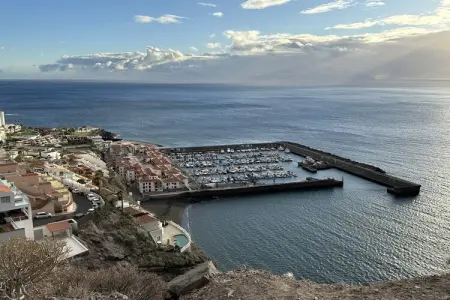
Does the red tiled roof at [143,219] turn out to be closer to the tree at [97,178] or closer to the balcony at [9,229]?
the balcony at [9,229]

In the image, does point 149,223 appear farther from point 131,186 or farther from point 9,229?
point 131,186

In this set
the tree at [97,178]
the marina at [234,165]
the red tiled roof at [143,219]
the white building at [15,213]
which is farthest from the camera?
the marina at [234,165]

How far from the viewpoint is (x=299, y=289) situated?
8.62 metres

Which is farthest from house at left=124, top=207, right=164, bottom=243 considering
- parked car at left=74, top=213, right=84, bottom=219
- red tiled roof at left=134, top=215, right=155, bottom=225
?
parked car at left=74, top=213, right=84, bottom=219

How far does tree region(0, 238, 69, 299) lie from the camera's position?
7.43 m

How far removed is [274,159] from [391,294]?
133ft

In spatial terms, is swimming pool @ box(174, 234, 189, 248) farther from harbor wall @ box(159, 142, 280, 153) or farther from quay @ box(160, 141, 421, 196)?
harbor wall @ box(159, 142, 280, 153)

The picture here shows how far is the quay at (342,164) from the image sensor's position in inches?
1393

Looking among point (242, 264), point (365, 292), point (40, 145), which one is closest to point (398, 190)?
point (242, 264)

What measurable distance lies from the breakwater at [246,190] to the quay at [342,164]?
273 millimetres

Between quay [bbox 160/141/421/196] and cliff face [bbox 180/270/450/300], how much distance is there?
26.2m

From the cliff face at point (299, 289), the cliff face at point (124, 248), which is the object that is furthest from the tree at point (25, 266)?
the cliff face at point (124, 248)

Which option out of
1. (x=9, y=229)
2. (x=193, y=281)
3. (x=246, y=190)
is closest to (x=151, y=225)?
(x=9, y=229)

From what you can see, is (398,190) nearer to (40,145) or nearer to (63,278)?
(63,278)
